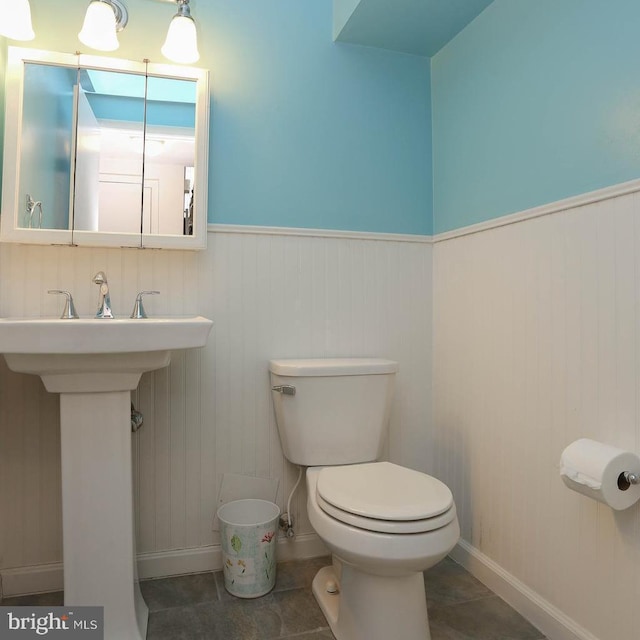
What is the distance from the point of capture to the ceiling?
1.67 meters

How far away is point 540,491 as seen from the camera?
55.6 inches

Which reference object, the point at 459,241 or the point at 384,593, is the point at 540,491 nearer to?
the point at 384,593

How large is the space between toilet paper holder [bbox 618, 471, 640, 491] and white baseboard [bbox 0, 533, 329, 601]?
1121mm

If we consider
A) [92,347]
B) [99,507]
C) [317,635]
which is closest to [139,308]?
[92,347]

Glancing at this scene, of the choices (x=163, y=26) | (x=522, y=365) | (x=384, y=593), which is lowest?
(x=384, y=593)

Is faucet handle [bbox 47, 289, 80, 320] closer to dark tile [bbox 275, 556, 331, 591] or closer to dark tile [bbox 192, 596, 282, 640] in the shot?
dark tile [bbox 192, 596, 282, 640]

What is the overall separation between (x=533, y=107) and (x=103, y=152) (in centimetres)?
140

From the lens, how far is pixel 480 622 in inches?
56.0

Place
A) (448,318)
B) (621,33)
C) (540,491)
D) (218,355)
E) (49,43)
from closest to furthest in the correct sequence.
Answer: (621,33) < (540,491) < (49,43) < (218,355) < (448,318)

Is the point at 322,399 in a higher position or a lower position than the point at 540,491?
higher

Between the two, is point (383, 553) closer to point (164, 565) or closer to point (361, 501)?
point (361, 501)

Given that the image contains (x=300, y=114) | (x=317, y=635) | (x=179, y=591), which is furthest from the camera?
(x=300, y=114)

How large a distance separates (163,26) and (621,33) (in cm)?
→ 145

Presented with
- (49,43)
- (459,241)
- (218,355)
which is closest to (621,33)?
(459,241)
